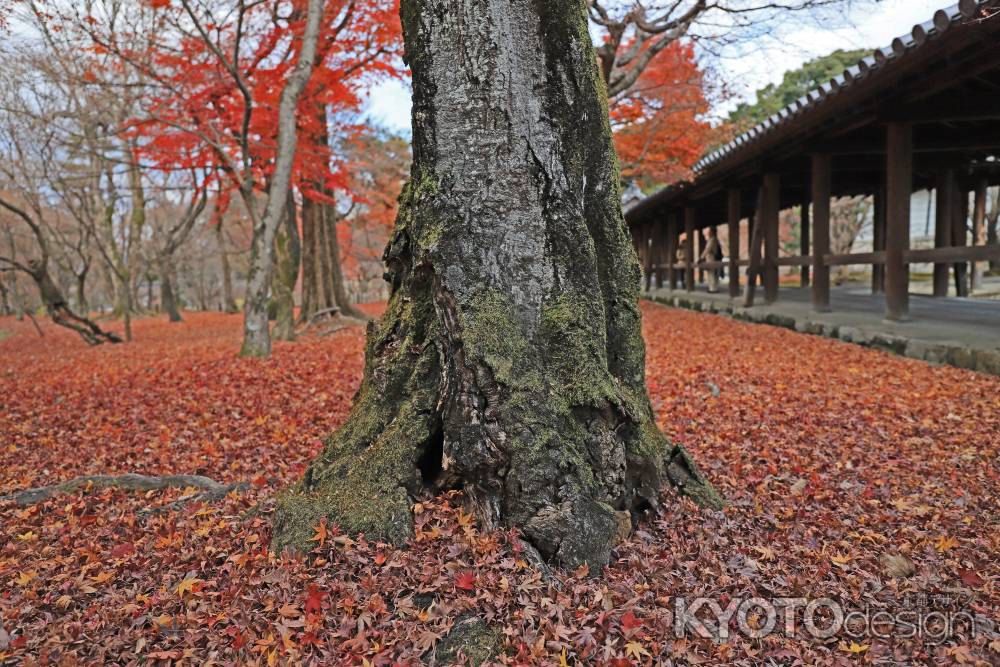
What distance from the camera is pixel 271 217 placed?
903cm

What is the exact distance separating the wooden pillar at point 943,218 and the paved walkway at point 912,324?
1.53 feet

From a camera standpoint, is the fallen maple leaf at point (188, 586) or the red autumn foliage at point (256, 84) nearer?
the fallen maple leaf at point (188, 586)

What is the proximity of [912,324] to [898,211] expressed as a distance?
1565 mm

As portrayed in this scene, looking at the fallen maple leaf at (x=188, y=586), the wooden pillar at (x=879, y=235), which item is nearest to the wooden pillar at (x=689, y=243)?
the wooden pillar at (x=879, y=235)

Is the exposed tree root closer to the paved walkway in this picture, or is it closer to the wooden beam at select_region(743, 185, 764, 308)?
the paved walkway

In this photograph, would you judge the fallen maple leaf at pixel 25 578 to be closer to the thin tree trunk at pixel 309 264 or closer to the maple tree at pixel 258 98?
the maple tree at pixel 258 98

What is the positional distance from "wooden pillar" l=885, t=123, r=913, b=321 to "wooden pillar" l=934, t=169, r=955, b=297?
498cm

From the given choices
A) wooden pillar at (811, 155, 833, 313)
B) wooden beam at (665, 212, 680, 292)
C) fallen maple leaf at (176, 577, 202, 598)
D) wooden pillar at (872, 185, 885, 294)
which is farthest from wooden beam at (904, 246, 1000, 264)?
wooden beam at (665, 212, 680, 292)

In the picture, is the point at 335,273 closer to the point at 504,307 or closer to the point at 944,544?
the point at 504,307

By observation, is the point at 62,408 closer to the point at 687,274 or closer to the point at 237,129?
the point at 237,129

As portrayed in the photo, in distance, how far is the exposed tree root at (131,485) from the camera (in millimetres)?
3467

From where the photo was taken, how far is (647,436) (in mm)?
2904

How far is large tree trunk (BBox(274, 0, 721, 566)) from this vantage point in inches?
97.9

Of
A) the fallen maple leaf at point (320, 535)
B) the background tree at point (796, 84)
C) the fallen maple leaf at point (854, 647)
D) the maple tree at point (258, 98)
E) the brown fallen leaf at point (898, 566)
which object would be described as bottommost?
the fallen maple leaf at point (854, 647)
